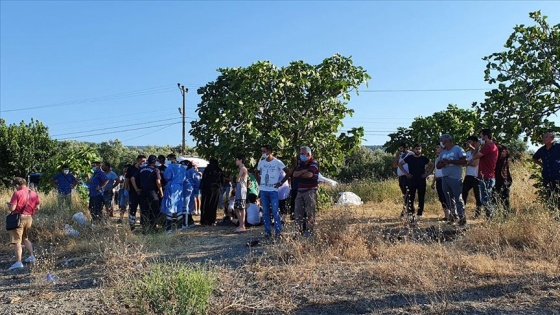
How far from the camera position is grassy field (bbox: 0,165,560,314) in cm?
462

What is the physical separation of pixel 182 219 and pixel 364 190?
7.23 m

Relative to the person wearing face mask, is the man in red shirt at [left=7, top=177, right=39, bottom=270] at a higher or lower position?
lower

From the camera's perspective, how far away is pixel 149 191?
970 cm

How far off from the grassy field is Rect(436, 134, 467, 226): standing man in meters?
0.37

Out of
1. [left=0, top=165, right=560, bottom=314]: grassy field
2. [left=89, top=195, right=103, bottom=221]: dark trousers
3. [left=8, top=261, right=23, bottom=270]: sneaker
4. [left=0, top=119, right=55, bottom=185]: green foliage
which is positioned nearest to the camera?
[left=0, top=165, right=560, bottom=314]: grassy field

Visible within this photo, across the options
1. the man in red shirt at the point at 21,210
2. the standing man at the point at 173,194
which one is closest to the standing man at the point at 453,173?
the standing man at the point at 173,194

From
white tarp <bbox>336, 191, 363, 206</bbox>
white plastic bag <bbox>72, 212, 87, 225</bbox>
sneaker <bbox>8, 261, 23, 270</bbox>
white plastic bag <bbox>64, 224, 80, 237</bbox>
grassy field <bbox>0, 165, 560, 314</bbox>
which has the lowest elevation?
sneaker <bbox>8, 261, 23, 270</bbox>

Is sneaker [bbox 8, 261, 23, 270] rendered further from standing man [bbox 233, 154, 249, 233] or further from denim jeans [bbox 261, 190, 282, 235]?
denim jeans [bbox 261, 190, 282, 235]

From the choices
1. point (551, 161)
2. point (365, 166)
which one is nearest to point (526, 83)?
point (551, 161)

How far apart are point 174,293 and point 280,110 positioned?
21.9ft

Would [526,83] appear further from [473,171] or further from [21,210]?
[21,210]

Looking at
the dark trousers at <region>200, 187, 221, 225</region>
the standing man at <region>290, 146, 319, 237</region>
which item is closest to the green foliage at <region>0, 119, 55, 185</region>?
the dark trousers at <region>200, 187, 221, 225</region>

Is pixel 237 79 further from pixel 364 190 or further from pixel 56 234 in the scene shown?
pixel 364 190

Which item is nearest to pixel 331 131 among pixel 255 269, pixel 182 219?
pixel 182 219
